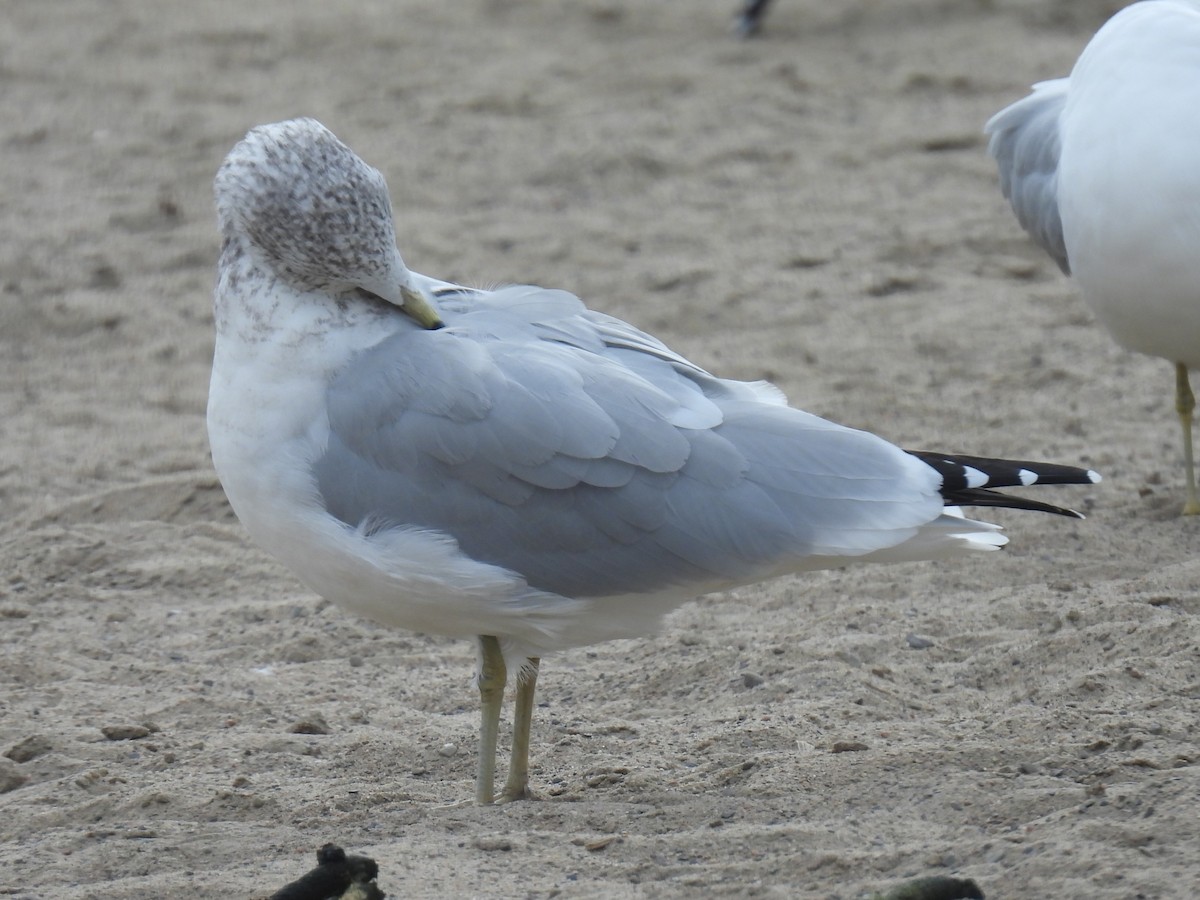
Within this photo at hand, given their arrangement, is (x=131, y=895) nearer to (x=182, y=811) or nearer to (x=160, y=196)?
(x=182, y=811)

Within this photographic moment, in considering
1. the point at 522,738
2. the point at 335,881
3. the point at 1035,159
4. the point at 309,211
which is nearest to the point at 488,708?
the point at 522,738

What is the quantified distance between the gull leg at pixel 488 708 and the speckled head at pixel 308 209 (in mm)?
722

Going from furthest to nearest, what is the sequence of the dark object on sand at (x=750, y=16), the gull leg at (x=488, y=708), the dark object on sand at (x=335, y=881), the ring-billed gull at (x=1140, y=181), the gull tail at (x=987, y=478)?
1. the dark object on sand at (x=750, y=16)
2. the ring-billed gull at (x=1140, y=181)
3. the gull leg at (x=488, y=708)
4. the gull tail at (x=987, y=478)
5. the dark object on sand at (x=335, y=881)

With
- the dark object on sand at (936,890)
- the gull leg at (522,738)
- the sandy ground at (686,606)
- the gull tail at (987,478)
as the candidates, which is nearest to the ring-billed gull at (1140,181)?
the sandy ground at (686,606)

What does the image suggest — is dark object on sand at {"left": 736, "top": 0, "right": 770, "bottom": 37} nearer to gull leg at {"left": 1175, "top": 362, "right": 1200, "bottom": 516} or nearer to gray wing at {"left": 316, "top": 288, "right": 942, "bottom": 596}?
gull leg at {"left": 1175, "top": 362, "right": 1200, "bottom": 516}

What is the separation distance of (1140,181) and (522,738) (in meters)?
2.08

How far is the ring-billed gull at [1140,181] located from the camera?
13.2 ft

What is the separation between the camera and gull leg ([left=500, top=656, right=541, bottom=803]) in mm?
3221

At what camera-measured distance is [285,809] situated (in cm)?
314

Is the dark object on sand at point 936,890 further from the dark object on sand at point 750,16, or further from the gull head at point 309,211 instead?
the dark object on sand at point 750,16

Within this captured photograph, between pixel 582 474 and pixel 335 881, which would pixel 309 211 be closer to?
pixel 582 474

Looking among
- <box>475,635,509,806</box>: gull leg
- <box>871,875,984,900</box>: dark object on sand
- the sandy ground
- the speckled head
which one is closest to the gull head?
the speckled head

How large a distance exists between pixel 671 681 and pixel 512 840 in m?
0.96

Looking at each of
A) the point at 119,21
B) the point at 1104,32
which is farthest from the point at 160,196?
the point at 1104,32
